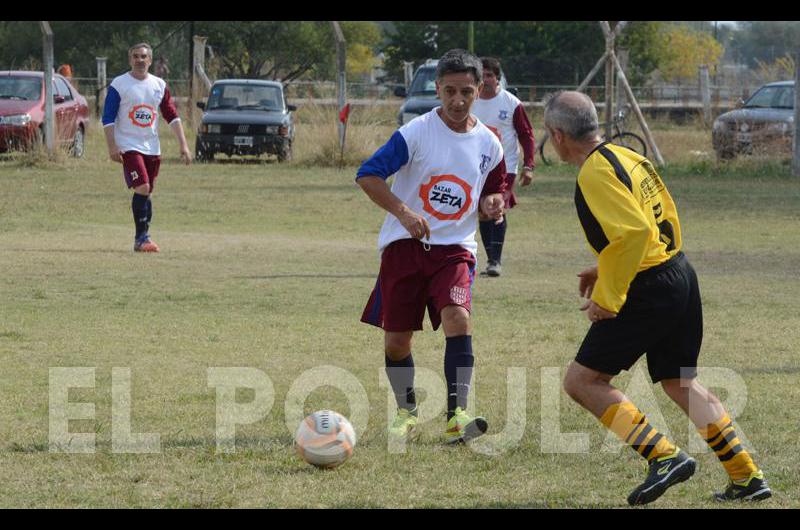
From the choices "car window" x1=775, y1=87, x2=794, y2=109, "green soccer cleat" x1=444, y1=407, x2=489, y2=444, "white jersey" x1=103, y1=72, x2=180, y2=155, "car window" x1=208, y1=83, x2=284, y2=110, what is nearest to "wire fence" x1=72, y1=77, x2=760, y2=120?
"car window" x1=208, y1=83, x2=284, y2=110

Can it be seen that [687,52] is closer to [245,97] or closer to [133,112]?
[245,97]

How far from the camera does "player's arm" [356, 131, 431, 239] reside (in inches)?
241

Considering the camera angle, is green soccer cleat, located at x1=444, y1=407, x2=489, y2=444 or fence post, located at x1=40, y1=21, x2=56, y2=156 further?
fence post, located at x1=40, y1=21, x2=56, y2=156

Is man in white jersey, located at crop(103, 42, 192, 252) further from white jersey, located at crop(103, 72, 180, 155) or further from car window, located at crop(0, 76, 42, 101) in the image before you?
car window, located at crop(0, 76, 42, 101)

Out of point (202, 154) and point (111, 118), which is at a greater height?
point (111, 118)

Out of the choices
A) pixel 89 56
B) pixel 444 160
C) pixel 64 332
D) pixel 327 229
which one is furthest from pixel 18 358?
pixel 89 56

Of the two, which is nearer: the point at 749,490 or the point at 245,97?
the point at 749,490

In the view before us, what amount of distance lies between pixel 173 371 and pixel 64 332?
1.55m

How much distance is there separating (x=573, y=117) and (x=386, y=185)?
1240 mm

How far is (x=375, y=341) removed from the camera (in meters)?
8.86

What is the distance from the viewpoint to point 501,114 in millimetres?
12148

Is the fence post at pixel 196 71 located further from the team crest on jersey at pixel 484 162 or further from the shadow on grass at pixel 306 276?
the team crest on jersey at pixel 484 162

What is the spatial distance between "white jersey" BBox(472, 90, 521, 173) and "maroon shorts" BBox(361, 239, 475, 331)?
18.9 ft

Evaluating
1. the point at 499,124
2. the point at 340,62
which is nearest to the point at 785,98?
the point at 340,62
